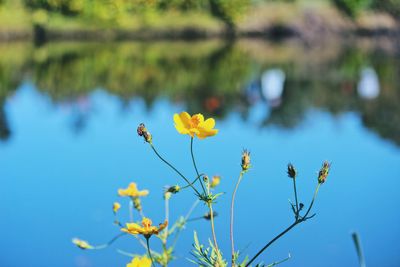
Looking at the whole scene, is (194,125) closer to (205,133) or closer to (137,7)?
(205,133)

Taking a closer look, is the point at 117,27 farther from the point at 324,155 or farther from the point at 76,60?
the point at 324,155

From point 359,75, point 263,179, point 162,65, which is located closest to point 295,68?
point 359,75

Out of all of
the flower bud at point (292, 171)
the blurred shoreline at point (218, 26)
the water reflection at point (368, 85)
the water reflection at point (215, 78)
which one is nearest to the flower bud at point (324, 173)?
the flower bud at point (292, 171)

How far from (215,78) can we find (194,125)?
9119 mm

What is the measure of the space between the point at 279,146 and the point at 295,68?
666 centimetres

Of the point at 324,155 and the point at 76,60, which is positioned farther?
the point at 76,60

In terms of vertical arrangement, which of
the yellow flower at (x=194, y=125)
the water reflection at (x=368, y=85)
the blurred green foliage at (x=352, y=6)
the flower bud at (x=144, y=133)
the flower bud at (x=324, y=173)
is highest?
the blurred green foliage at (x=352, y=6)

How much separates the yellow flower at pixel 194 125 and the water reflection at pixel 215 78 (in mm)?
4931

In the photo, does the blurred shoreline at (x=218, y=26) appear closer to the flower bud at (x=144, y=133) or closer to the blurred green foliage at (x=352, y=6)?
the blurred green foliage at (x=352, y=6)

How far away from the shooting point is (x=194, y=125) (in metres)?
1.14

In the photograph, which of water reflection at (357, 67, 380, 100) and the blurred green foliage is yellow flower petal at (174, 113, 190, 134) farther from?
the blurred green foliage

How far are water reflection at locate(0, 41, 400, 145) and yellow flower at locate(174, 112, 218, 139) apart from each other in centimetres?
493

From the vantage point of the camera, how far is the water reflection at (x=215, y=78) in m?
7.69

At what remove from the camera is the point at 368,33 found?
20703mm
